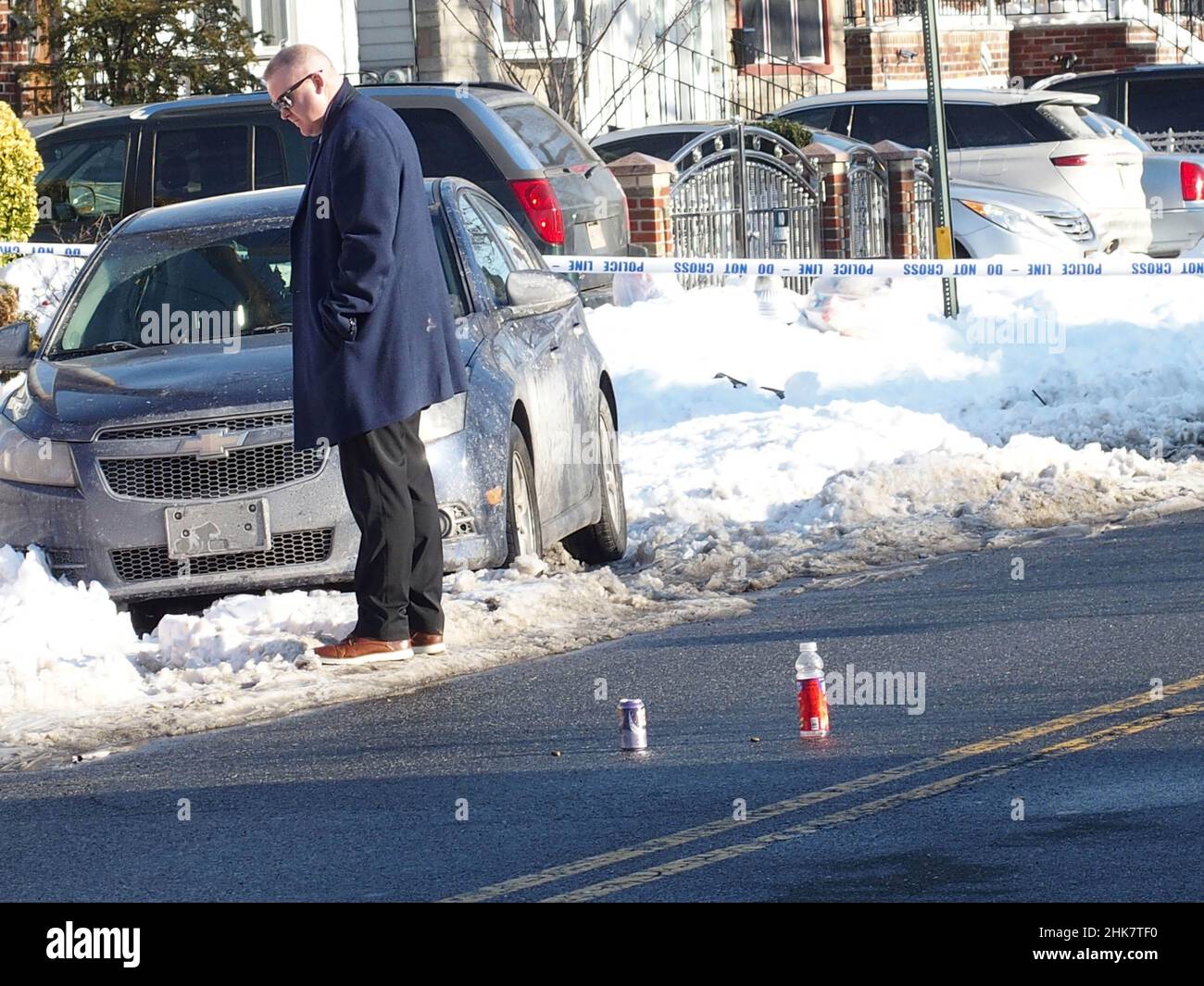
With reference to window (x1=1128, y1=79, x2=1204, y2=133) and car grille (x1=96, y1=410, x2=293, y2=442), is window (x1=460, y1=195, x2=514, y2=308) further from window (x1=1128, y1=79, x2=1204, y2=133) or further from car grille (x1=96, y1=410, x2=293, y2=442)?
window (x1=1128, y1=79, x2=1204, y2=133)

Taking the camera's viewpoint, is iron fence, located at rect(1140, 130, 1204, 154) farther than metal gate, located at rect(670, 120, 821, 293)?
Yes

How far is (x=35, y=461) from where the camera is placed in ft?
29.6

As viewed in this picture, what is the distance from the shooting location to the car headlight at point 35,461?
29.4 ft

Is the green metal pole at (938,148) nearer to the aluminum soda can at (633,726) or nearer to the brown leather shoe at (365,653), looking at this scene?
the brown leather shoe at (365,653)

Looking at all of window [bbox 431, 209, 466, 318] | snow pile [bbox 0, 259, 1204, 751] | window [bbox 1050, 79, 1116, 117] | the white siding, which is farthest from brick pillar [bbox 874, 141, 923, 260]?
window [bbox 431, 209, 466, 318]

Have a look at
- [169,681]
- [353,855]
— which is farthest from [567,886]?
[169,681]

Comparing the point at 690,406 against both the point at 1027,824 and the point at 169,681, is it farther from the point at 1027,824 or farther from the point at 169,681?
the point at 1027,824

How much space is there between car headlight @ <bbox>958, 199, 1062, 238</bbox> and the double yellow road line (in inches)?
501

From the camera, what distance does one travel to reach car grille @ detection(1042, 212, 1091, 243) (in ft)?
68.0

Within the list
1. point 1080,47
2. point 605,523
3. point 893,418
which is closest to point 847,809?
point 605,523

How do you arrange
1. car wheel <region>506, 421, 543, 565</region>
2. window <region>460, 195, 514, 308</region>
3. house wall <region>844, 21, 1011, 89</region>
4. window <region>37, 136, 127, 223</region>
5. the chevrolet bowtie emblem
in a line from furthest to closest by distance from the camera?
house wall <region>844, 21, 1011, 89</region> → window <region>37, 136, 127, 223</region> → window <region>460, 195, 514, 308</region> → car wheel <region>506, 421, 543, 565</region> → the chevrolet bowtie emblem

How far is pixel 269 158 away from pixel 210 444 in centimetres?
822

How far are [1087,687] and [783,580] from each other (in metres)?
2.74

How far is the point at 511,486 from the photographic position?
937 cm
